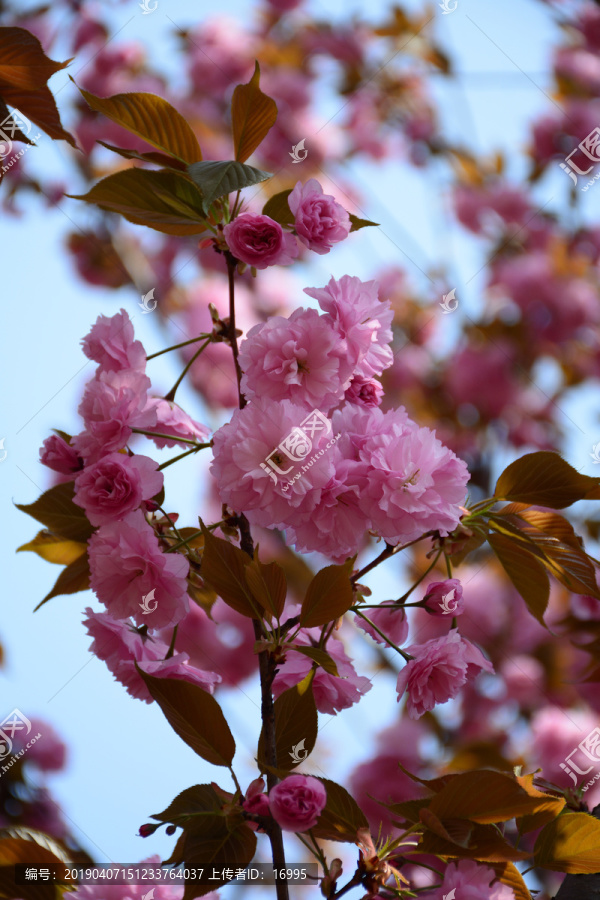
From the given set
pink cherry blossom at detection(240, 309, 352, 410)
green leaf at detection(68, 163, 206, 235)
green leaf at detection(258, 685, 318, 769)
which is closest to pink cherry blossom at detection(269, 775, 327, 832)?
green leaf at detection(258, 685, 318, 769)

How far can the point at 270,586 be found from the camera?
1.97 ft

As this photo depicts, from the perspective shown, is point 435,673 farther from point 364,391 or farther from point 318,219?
point 318,219

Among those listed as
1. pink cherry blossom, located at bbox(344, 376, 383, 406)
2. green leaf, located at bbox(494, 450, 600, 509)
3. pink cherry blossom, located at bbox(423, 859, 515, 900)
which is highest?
green leaf, located at bbox(494, 450, 600, 509)

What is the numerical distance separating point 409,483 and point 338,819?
0.95 feet

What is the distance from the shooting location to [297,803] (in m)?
0.53

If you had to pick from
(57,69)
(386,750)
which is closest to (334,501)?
(57,69)

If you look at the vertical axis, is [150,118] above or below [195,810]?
above

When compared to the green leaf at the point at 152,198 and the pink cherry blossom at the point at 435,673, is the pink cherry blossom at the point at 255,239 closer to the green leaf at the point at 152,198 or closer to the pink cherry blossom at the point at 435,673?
the green leaf at the point at 152,198

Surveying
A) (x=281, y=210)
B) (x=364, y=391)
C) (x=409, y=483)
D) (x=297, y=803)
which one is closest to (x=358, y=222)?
(x=281, y=210)

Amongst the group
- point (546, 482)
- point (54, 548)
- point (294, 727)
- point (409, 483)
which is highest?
point (546, 482)

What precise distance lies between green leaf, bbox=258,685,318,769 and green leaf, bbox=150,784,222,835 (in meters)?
0.05

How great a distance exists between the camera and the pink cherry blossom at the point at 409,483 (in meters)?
0.62

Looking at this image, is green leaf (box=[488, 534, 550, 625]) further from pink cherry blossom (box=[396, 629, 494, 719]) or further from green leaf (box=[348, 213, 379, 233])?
green leaf (box=[348, 213, 379, 233])

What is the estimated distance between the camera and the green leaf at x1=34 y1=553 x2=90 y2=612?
0.78 meters
